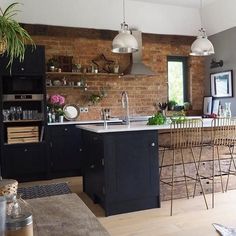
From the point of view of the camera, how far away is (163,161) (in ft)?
11.9

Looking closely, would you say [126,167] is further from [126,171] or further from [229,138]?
[229,138]

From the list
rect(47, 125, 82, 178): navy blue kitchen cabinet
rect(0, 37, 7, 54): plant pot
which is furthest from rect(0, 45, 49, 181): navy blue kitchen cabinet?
rect(0, 37, 7, 54): plant pot

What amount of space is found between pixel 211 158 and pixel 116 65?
114 inches

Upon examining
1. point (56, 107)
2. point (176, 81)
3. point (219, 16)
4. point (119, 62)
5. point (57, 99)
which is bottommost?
point (56, 107)

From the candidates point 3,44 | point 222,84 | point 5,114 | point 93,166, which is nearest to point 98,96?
point 5,114

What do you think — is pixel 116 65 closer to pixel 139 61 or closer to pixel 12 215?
pixel 139 61

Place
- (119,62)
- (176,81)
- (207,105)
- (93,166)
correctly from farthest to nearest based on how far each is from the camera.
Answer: (176,81)
(207,105)
(119,62)
(93,166)

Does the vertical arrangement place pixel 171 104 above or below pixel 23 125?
above

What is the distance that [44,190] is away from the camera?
4.12 meters

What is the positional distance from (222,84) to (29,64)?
3845 mm

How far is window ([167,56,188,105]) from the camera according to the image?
655 centimetres

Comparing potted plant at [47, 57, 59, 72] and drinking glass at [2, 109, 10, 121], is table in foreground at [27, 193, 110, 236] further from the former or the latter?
potted plant at [47, 57, 59, 72]

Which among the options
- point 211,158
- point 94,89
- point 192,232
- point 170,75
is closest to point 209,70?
point 170,75

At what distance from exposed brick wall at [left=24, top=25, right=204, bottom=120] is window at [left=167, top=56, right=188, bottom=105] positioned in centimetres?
14
